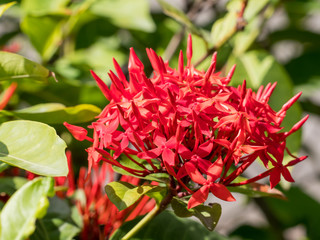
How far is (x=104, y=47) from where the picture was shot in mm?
1248

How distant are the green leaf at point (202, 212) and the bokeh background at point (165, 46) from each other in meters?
0.31

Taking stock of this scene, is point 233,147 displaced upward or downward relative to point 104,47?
upward

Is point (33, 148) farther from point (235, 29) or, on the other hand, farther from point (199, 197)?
point (235, 29)

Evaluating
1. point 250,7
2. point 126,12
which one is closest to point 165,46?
point 126,12

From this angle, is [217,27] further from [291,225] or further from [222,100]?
[291,225]

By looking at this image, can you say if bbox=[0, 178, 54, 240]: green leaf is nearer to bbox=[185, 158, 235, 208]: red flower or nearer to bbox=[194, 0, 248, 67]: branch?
bbox=[185, 158, 235, 208]: red flower

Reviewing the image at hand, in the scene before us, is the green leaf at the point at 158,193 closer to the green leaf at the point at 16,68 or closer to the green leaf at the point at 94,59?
the green leaf at the point at 16,68

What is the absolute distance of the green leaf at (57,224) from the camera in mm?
710

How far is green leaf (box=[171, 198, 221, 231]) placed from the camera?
53cm

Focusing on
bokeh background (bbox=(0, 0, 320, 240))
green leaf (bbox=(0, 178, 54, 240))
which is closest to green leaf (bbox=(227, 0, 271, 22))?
bokeh background (bbox=(0, 0, 320, 240))

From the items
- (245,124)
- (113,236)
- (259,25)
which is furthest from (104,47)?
(245,124)

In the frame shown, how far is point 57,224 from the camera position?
73 cm

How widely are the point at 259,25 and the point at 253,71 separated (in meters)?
0.22

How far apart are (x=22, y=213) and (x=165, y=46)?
886mm
